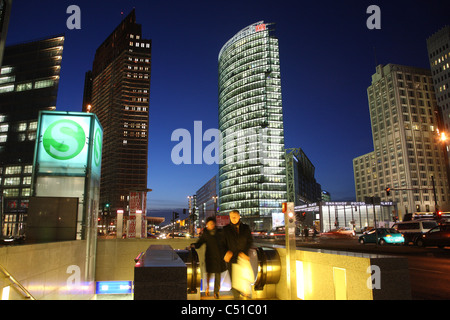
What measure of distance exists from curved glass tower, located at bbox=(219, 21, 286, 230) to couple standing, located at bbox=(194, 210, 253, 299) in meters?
96.9

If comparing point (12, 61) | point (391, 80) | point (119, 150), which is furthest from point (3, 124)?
point (391, 80)

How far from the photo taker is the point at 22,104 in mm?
87125

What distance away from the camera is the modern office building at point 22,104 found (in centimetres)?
7925

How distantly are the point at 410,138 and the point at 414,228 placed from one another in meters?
98.5

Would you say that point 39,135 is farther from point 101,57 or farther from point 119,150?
point 101,57

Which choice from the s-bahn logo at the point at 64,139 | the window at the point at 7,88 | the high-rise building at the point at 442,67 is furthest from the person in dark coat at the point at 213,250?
the high-rise building at the point at 442,67

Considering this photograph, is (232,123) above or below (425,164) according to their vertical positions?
above

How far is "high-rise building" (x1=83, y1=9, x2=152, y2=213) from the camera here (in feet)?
473

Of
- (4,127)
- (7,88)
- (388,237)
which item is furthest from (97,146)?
(7,88)

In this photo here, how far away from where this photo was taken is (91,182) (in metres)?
15.2

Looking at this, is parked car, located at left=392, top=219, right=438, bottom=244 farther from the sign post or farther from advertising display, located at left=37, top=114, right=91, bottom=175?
advertising display, located at left=37, top=114, right=91, bottom=175

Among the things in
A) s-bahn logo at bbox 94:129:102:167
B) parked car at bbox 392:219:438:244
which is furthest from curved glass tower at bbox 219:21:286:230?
s-bahn logo at bbox 94:129:102:167

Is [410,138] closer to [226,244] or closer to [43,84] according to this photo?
[43,84]
